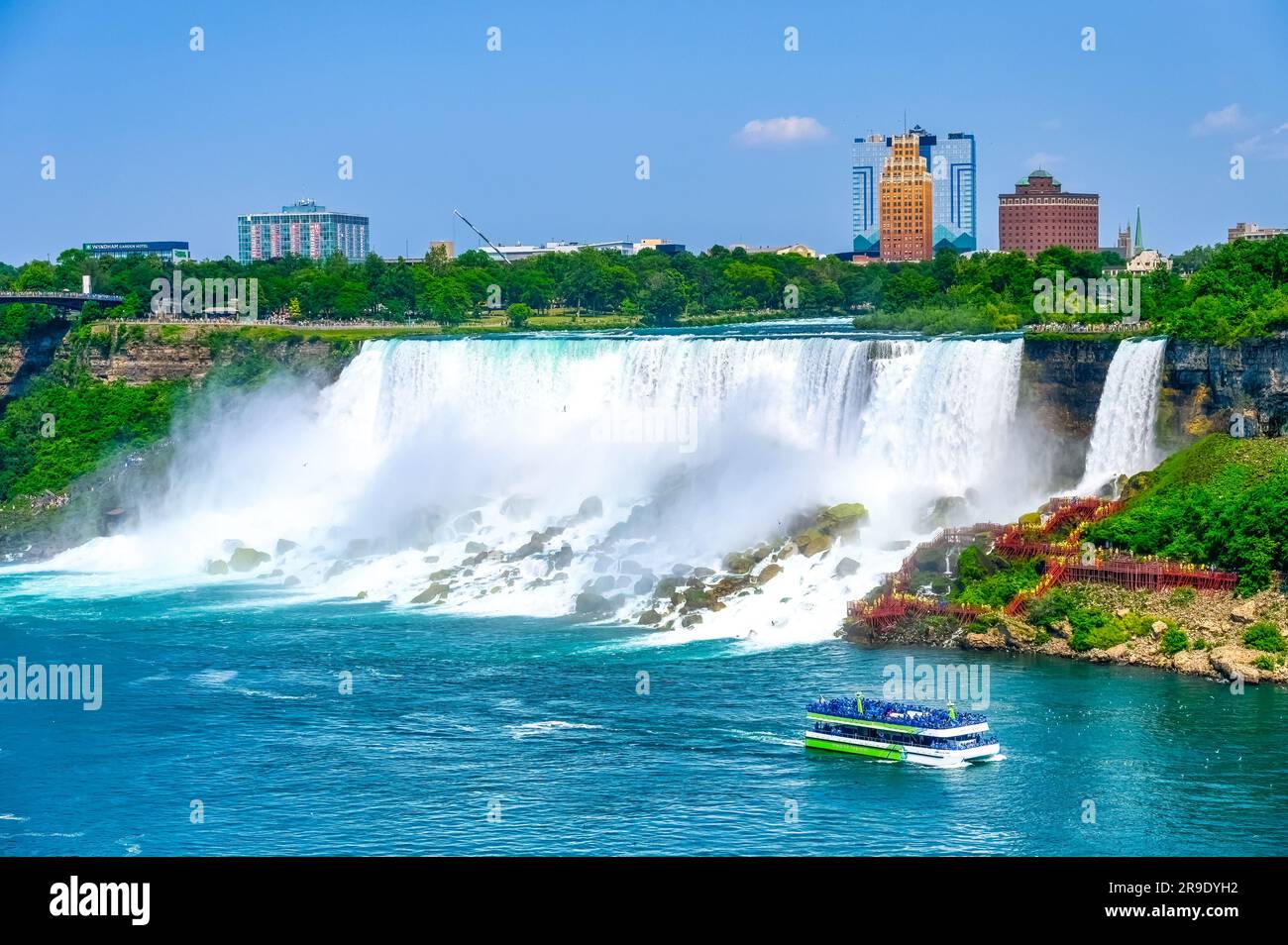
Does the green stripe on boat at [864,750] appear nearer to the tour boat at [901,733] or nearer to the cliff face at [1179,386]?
the tour boat at [901,733]

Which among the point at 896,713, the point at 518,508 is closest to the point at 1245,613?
the point at 896,713

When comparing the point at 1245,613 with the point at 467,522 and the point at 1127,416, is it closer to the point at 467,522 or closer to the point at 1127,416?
the point at 1127,416

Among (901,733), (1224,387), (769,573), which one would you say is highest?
(1224,387)

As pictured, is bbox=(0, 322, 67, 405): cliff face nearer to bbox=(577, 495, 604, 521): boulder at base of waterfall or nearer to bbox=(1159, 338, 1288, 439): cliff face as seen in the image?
bbox=(577, 495, 604, 521): boulder at base of waterfall

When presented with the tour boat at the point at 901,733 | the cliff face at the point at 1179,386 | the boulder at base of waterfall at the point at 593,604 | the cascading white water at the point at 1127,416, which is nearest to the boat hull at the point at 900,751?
the tour boat at the point at 901,733

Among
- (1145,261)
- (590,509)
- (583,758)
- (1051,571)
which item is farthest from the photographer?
(1145,261)

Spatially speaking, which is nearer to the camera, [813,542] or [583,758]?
[583,758]

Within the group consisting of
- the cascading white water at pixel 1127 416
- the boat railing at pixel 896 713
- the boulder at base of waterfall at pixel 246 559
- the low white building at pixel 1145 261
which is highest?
the low white building at pixel 1145 261
